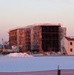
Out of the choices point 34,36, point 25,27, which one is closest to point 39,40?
point 34,36

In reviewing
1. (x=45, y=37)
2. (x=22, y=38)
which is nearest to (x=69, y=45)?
(x=45, y=37)

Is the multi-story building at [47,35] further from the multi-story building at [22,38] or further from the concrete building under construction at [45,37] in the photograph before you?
the multi-story building at [22,38]

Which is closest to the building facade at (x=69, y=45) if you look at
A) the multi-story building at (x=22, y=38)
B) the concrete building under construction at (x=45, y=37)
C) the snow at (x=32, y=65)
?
the concrete building under construction at (x=45, y=37)

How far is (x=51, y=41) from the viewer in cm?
11225

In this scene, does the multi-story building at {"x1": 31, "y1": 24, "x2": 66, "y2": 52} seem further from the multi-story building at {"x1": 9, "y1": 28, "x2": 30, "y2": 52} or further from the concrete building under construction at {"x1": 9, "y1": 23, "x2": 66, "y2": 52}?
the multi-story building at {"x1": 9, "y1": 28, "x2": 30, "y2": 52}

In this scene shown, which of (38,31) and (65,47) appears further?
(38,31)

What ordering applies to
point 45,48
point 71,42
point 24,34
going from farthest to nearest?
point 24,34
point 45,48
point 71,42

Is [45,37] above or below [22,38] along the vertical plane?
above

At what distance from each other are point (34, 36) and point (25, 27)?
9119mm

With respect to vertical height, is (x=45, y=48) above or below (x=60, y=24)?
below

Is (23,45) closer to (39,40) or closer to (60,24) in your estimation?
(39,40)

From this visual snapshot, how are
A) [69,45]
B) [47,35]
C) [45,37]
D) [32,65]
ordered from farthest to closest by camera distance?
[45,37] < [47,35] < [69,45] < [32,65]

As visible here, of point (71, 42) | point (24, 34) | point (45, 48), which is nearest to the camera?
point (71, 42)

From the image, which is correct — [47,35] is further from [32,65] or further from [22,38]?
[32,65]
